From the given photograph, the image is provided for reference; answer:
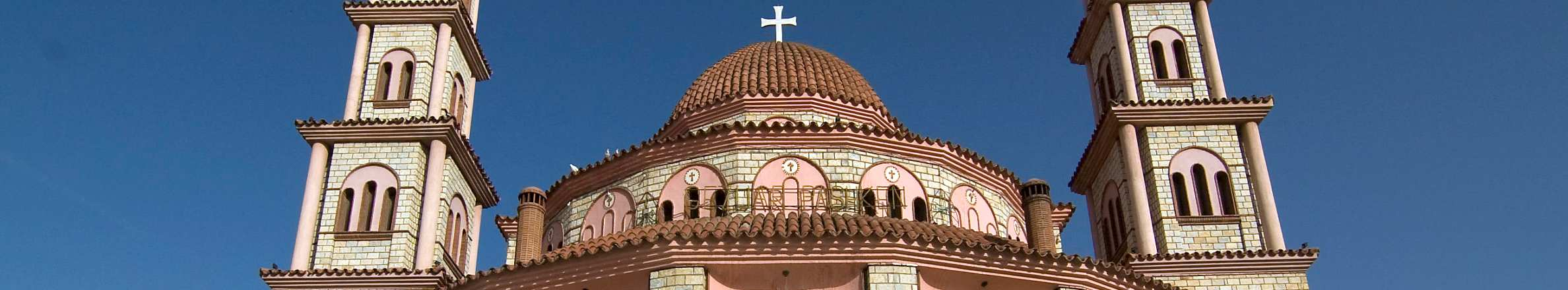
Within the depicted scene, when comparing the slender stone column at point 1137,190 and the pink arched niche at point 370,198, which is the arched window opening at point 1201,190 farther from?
the pink arched niche at point 370,198

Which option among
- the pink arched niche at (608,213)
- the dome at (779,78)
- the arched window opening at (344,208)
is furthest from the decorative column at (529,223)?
the dome at (779,78)

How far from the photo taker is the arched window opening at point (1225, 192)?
60.0 feet

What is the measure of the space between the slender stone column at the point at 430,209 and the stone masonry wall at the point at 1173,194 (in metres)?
9.22

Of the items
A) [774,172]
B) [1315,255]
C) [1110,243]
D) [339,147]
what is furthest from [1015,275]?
[339,147]

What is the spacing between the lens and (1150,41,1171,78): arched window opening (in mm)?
19906

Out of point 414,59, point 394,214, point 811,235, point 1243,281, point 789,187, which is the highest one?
point 414,59

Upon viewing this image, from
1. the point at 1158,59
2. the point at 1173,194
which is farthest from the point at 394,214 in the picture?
the point at 1158,59

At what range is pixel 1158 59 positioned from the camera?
2025 cm

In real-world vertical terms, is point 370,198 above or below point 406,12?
below

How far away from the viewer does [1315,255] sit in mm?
17328

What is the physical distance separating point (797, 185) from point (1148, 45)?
608 centimetres

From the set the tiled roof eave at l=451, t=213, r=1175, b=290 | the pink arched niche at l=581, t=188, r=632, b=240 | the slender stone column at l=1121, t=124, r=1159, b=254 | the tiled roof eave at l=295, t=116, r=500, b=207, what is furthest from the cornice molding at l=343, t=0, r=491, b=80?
the slender stone column at l=1121, t=124, r=1159, b=254

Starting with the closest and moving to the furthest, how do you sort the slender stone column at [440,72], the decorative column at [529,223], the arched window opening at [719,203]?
the decorative column at [529,223], the arched window opening at [719,203], the slender stone column at [440,72]

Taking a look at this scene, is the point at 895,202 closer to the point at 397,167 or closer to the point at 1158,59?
the point at 1158,59
